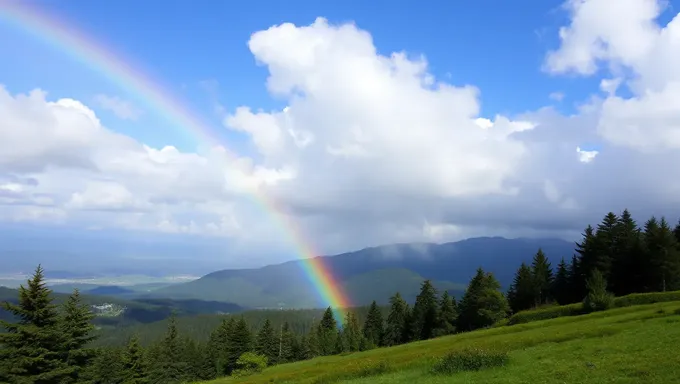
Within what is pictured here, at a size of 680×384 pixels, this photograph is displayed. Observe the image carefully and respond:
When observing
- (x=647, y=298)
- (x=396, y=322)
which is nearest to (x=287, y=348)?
(x=396, y=322)

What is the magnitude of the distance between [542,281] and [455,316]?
2460 centimetres

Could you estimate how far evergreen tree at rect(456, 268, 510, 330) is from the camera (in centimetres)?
10156

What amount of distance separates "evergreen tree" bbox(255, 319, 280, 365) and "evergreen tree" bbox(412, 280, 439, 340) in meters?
42.7

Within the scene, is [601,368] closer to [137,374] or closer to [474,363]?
[474,363]

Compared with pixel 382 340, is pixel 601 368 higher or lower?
higher

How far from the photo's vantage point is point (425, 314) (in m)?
121

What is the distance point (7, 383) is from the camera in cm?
4475

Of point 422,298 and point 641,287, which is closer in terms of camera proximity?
point 641,287

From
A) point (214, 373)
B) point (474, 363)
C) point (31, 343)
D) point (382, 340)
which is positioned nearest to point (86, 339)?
point (31, 343)

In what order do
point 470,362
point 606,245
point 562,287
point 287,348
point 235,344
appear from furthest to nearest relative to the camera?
1. point 287,348
2. point 235,344
3. point 562,287
4. point 606,245
5. point 470,362

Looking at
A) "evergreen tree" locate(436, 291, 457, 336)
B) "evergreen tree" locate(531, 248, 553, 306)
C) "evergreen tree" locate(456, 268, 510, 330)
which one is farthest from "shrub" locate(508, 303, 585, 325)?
"evergreen tree" locate(531, 248, 553, 306)

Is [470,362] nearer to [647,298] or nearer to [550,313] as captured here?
[550,313]

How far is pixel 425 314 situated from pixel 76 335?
8898cm

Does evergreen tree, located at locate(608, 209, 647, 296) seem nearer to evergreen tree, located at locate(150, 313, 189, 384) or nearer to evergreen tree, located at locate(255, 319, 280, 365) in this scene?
evergreen tree, located at locate(255, 319, 280, 365)
